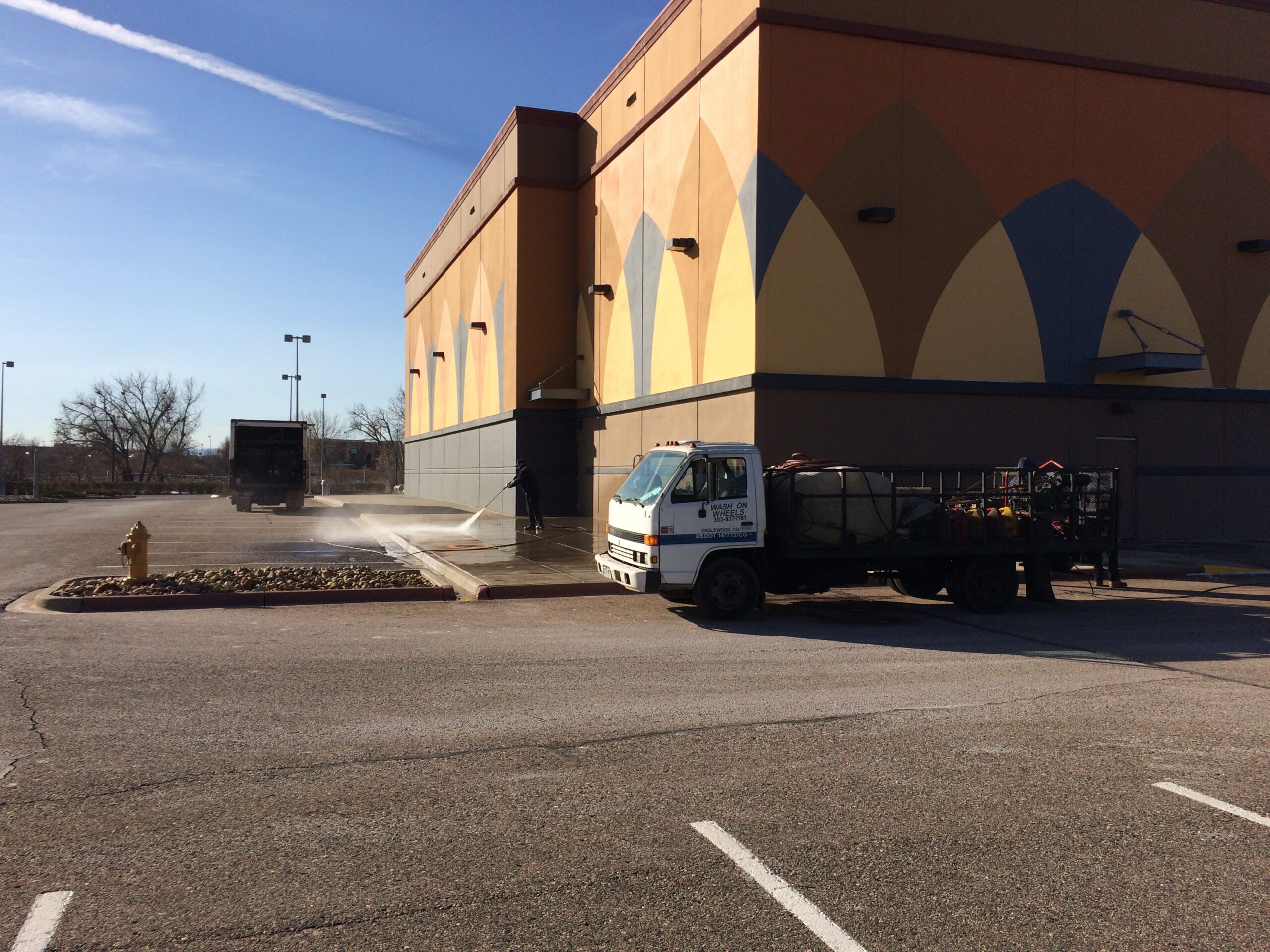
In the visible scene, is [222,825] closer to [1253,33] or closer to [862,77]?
[862,77]

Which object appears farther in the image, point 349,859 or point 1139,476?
point 1139,476

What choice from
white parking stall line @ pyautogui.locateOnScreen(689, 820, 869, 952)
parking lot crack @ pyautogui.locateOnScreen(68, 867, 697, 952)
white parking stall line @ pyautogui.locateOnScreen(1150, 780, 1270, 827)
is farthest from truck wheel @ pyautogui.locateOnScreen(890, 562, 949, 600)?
parking lot crack @ pyautogui.locateOnScreen(68, 867, 697, 952)

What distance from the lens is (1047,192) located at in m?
19.9

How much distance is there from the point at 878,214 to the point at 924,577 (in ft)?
27.6

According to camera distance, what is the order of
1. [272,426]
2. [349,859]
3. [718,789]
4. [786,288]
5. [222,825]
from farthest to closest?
[272,426], [786,288], [718,789], [222,825], [349,859]

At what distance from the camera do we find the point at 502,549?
1872cm

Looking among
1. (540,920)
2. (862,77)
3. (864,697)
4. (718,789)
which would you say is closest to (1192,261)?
(862,77)

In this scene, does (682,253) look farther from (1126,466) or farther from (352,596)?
(352,596)

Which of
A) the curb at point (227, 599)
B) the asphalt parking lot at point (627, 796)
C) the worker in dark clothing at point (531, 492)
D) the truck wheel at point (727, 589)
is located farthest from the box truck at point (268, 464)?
the truck wheel at point (727, 589)

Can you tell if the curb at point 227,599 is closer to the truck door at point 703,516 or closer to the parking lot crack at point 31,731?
the truck door at point 703,516

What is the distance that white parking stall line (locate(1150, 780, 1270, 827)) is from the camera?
196 inches

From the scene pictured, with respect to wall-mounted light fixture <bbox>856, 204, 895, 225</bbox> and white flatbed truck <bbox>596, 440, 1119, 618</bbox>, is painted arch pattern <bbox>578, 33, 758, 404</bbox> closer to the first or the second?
wall-mounted light fixture <bbox>856, 204, 895, 225</bbox>

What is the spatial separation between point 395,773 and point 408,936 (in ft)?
6.49

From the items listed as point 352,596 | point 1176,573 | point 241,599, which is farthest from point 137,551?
point 1176,573
